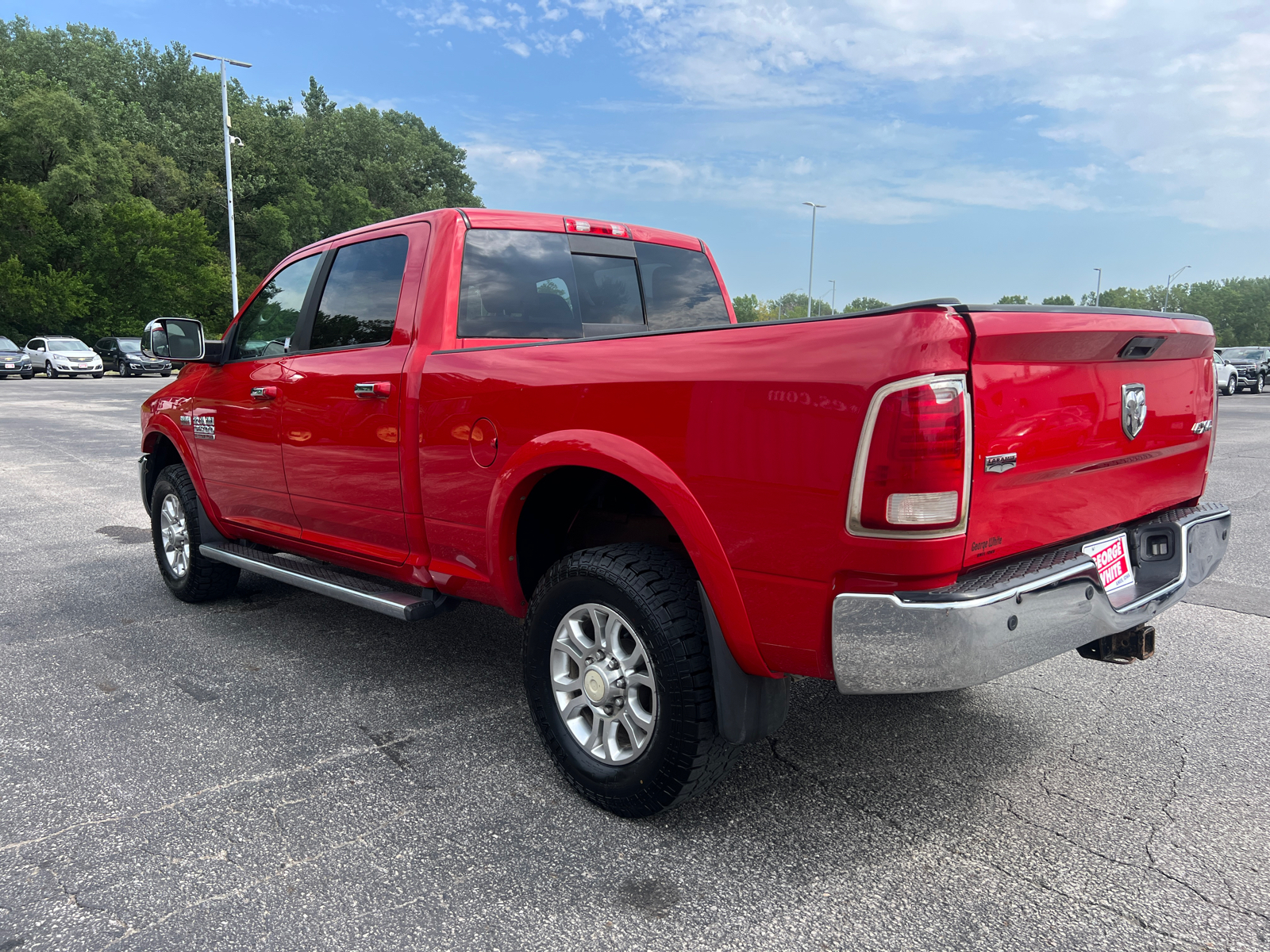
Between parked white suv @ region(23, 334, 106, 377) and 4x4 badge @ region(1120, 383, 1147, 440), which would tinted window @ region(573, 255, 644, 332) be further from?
parked white suv @ region(23, 334, 106, 377)

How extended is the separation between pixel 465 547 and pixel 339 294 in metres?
1.50

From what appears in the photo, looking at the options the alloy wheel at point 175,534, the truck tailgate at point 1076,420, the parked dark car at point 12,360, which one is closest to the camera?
the truck tailgate at point 1076,420

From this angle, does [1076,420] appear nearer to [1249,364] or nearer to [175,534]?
[175,534]

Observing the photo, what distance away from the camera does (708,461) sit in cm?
252

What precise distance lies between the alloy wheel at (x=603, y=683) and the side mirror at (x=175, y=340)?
302 cm

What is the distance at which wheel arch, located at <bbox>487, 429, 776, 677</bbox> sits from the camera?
2.52m

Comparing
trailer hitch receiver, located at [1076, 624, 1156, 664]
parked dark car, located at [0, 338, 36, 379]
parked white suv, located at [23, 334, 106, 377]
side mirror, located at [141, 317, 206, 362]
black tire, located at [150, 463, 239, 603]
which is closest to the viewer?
trailer hitch receiver, located at [1076, 624, 1156, 664]

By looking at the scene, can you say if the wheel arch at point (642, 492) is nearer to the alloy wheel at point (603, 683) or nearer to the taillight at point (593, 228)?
the alloy wheel at point (603, 683)

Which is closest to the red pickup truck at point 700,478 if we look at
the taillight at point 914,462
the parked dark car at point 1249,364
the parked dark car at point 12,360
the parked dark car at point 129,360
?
the taillight at point 914,462

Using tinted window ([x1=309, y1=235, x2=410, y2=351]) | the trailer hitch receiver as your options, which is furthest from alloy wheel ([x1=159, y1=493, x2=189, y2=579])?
the trailer hitch receiver

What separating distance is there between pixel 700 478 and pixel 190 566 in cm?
370

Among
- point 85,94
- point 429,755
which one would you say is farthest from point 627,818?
point 85,94

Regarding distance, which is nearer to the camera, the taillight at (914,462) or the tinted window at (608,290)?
the taillight at (914,462)

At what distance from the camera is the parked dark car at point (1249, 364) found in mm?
36719
